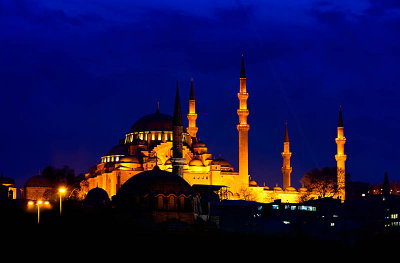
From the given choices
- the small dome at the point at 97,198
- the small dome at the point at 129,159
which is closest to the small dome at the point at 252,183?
the small dome at the point at 129,159

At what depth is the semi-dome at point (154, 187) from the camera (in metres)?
57.5

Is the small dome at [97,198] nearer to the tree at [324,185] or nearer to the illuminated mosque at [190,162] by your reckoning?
the illuminated mosque at [190,162]

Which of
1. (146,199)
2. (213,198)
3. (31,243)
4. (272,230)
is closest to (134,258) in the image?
(31,243)

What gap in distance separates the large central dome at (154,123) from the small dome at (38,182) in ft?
33.1

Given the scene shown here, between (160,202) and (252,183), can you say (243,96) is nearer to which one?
(252,183)

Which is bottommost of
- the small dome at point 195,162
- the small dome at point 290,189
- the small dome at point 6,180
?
the small dome at point 290,189

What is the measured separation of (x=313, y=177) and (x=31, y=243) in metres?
60.3

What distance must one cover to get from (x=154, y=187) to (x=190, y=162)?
24446 millimetres

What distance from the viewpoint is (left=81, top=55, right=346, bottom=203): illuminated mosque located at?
262 ft

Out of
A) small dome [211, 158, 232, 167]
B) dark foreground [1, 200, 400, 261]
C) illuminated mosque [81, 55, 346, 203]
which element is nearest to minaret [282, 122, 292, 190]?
illuminated mosque [81, 55, 346, 203]

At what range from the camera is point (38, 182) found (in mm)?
84875

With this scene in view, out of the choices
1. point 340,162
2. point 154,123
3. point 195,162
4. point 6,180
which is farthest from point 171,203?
point 6,180

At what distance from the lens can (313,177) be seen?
96438mm

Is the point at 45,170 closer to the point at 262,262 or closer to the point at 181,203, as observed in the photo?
the point at 181,203
